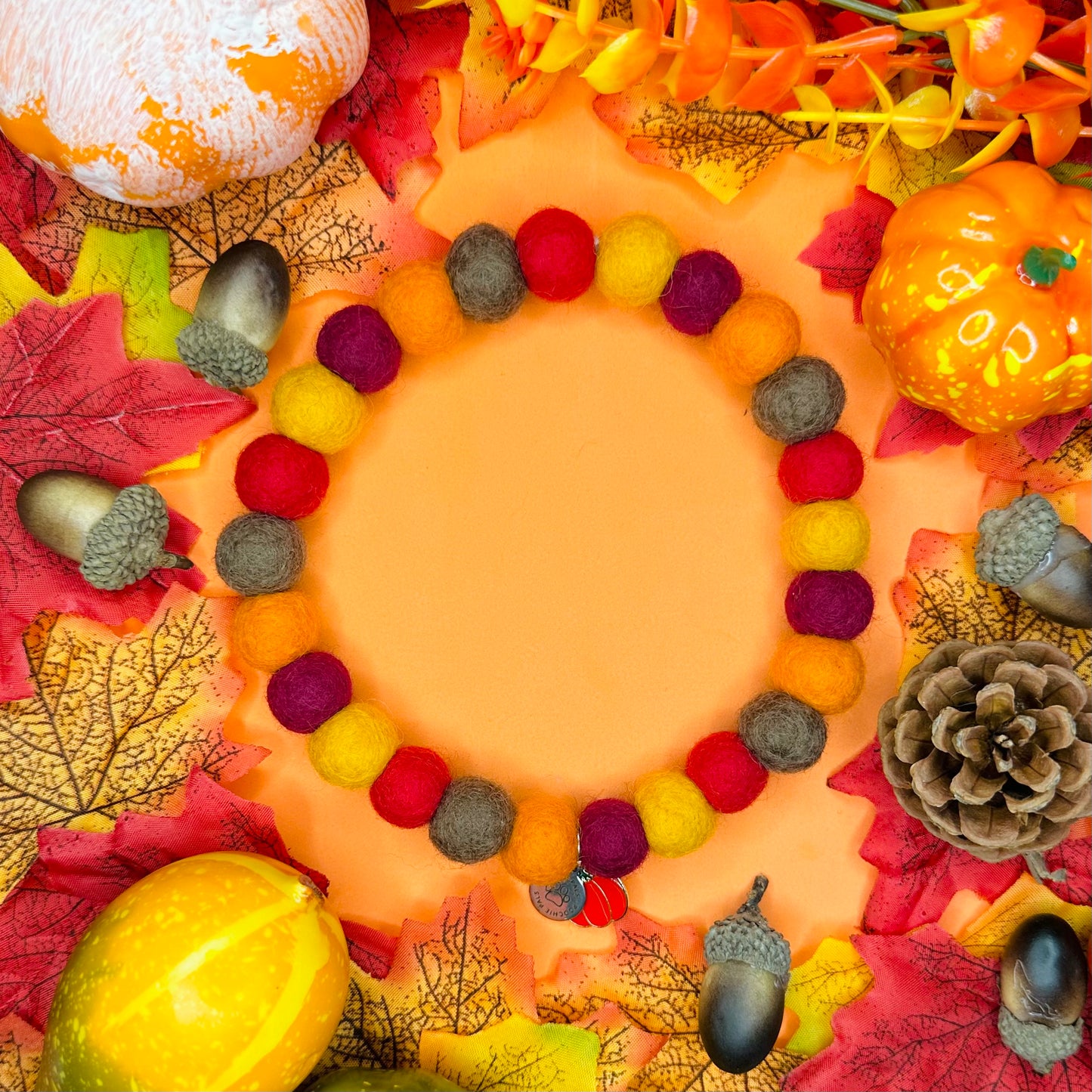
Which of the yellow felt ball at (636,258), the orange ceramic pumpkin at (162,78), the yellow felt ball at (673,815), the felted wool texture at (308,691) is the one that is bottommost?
the yellow felt ball at (673,815)

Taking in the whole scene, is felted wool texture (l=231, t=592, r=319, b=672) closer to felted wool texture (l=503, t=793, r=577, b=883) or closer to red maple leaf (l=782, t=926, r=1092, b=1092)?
felted wool texture (l=503, t=793, r=577, b=883)

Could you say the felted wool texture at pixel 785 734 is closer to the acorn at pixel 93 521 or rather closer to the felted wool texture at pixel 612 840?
the felted wool texture at pixel 612 840

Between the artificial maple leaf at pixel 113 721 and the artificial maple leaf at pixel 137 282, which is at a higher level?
the artificial maple leaf at pixel 137 282

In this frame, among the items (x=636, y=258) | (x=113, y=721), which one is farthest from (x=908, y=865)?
(x=113, y=721)

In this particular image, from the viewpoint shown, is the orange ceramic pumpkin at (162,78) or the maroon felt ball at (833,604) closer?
the orange ceramic pumpkin at (162,78)

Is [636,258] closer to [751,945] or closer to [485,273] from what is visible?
[485,273]

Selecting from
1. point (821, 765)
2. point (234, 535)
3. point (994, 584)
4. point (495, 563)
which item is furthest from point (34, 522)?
point (994, 584)

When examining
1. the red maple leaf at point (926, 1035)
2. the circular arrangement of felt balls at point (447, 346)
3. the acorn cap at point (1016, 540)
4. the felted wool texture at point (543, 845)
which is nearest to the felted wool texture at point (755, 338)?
the circular arrangement of felt balls at point (447, 346)

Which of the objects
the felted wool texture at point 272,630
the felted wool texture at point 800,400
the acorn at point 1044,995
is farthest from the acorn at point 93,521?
the acorn at point 1044,995
